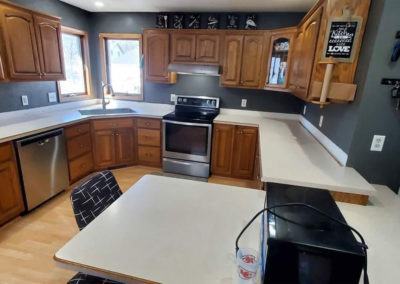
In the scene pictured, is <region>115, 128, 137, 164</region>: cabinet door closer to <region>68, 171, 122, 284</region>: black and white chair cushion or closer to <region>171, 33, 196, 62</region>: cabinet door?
<region>171, 33, 196, 62</region>: cabinet door

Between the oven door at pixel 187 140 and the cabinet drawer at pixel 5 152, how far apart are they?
1.82 meters

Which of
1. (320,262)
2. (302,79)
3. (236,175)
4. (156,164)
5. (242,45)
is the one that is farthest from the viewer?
(156,164)

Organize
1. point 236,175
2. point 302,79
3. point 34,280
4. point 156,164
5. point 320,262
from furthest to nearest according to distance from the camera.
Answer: point 156,164
point 236,175
point 302,79
point 34,280
point 320,262

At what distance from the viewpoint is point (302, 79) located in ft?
6.86

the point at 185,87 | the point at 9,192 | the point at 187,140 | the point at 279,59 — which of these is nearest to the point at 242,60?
the point at 279,59

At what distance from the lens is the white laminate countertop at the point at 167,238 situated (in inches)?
31.4

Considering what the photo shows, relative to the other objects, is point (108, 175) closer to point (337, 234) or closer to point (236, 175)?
point (337, 234)

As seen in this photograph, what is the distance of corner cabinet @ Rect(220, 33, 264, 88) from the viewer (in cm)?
320

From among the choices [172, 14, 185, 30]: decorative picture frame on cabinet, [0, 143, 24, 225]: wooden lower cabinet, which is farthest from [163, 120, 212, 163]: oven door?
[0, 143, 24, 225]: wooden lower cabinet

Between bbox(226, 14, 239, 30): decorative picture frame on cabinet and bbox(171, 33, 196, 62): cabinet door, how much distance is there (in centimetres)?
55

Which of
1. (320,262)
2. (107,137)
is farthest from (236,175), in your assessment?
(320,262)

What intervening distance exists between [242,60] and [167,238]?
9.59 ft

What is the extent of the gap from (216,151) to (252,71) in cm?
127

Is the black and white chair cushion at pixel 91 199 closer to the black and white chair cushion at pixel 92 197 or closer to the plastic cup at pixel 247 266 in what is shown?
the black and white chair cushion at pixel 92 197
